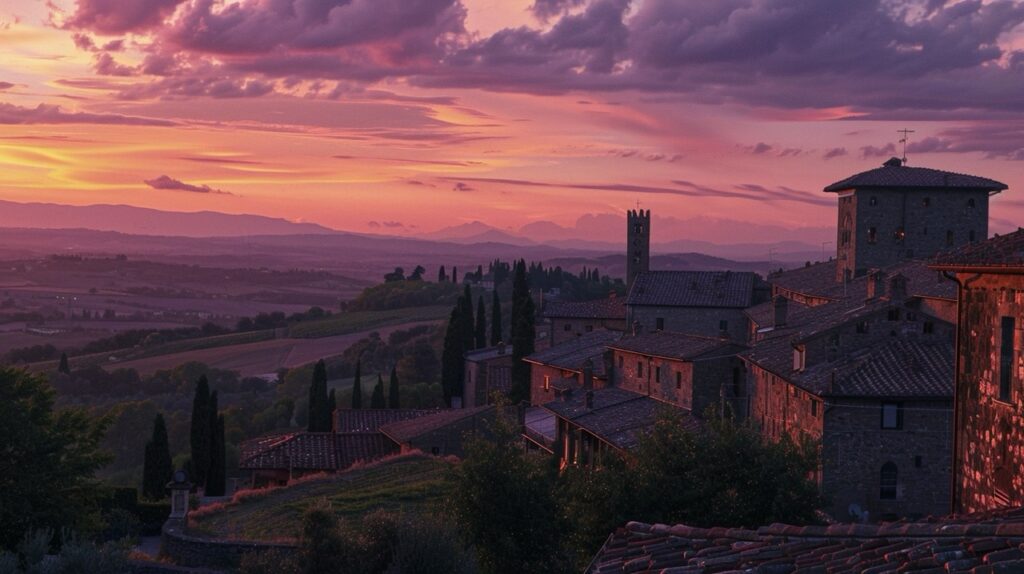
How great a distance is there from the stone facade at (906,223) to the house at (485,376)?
753 inches

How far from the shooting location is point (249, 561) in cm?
1977

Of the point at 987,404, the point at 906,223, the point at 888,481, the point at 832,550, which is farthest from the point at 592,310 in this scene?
the point at 832,550

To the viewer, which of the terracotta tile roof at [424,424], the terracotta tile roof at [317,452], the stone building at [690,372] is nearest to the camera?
the stone building at [690,372]

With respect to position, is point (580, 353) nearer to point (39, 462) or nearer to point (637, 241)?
point (637, 241)

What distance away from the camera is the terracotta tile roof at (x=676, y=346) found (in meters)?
40.5

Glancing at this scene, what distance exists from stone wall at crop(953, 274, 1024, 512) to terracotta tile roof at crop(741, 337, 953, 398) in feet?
45.0

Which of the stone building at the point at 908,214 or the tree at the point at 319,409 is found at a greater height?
the stone building at the point at 908,214

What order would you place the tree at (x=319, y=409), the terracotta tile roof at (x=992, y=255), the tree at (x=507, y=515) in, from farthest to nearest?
the tree at (x=319, y=409) < the tree at (x=507, y=515) < the terracotta tile roof at (x=992, y=255)

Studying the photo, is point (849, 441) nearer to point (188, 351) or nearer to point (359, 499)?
point (359, 499)

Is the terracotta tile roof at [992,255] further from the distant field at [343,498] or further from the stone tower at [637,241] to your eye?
the stone tower at [637,241]

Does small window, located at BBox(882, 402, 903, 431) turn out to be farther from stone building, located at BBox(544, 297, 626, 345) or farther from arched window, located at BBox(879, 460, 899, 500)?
stone building, located at BBox(544, 297, 626, 345)

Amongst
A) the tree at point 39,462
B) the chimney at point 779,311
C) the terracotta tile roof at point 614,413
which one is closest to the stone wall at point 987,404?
the terracotta tile roof at point 614,413

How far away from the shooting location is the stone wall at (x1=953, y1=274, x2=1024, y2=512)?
14031 mm

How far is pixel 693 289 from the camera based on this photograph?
214 feet
